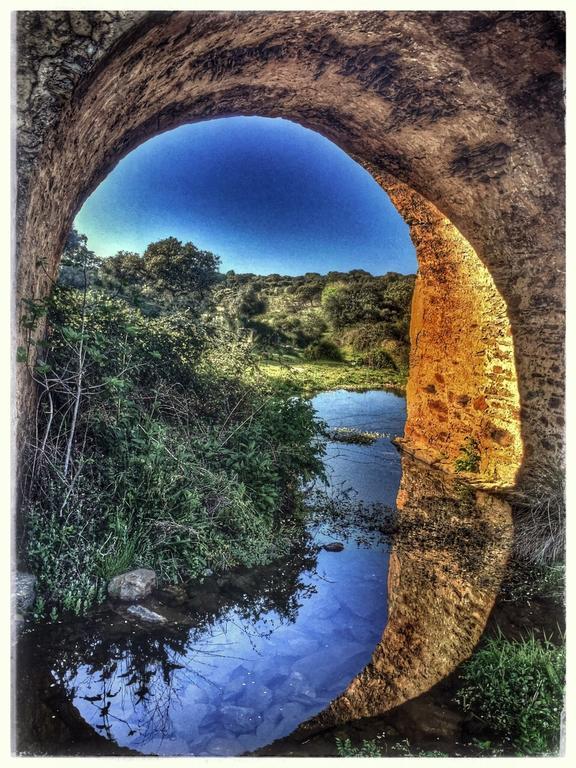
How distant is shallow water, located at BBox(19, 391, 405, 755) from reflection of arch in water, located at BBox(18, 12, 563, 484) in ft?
3.92

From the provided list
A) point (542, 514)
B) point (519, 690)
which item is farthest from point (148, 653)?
point (542, 514)

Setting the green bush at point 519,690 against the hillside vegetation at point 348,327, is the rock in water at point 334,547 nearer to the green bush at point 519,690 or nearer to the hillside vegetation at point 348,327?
the green bush at point 519,690

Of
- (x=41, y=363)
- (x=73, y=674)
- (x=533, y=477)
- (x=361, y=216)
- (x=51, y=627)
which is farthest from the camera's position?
(x=361, y=216)

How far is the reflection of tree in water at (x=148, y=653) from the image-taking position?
207 cm

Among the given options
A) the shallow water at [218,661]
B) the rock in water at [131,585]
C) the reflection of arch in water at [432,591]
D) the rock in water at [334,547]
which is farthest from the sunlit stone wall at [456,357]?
the rock in water at [131,585]

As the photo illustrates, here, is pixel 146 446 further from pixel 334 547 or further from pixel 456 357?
pixel 456 357

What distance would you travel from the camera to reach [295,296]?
7859 mm

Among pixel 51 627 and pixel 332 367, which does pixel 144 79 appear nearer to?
pixel 51 627

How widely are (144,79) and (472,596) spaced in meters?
3.37

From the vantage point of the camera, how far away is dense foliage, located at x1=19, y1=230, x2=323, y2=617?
9.07ft

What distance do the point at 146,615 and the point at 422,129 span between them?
145 inches

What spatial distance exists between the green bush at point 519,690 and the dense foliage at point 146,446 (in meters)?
1.42

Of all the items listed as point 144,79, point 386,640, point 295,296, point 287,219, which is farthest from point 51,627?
point 295,296

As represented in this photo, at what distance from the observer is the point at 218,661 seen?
2426 mm
